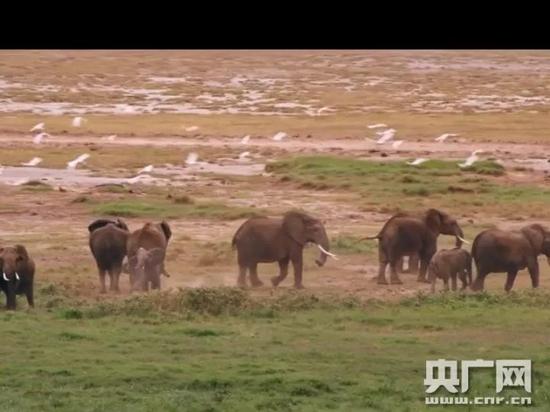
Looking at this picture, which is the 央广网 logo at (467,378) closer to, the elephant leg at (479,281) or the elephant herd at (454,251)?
the elephant herd at (454,251)

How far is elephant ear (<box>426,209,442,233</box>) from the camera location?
14500 millimetres

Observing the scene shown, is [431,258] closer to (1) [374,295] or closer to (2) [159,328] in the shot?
(1) [374,295]

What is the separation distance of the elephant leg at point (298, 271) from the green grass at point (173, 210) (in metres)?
4.80

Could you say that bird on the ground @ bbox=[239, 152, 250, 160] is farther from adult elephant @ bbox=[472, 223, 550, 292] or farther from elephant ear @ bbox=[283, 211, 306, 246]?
adult elephant @ bbox=[472, 223, 550, 292]

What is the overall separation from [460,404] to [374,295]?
430cm

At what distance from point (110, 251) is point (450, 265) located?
3.19m

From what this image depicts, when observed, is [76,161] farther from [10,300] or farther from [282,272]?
[10,300]

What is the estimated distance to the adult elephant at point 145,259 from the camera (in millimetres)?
13023

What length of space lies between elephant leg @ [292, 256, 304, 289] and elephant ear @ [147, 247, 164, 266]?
4.51 ft

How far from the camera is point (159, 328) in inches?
436

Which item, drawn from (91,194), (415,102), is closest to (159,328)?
(91,194)

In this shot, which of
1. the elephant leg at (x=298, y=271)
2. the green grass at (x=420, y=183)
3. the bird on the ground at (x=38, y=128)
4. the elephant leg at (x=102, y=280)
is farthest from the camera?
the bird on the ground at (x=38, y=128)

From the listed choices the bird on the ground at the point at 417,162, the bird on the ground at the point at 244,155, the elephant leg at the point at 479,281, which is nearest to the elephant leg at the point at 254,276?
the elephant leg at the point at 479,281

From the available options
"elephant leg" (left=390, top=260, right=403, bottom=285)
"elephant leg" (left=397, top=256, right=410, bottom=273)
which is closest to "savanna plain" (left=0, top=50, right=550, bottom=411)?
"elephant leg" (left=390, top=260, right=403, bottom=285)
